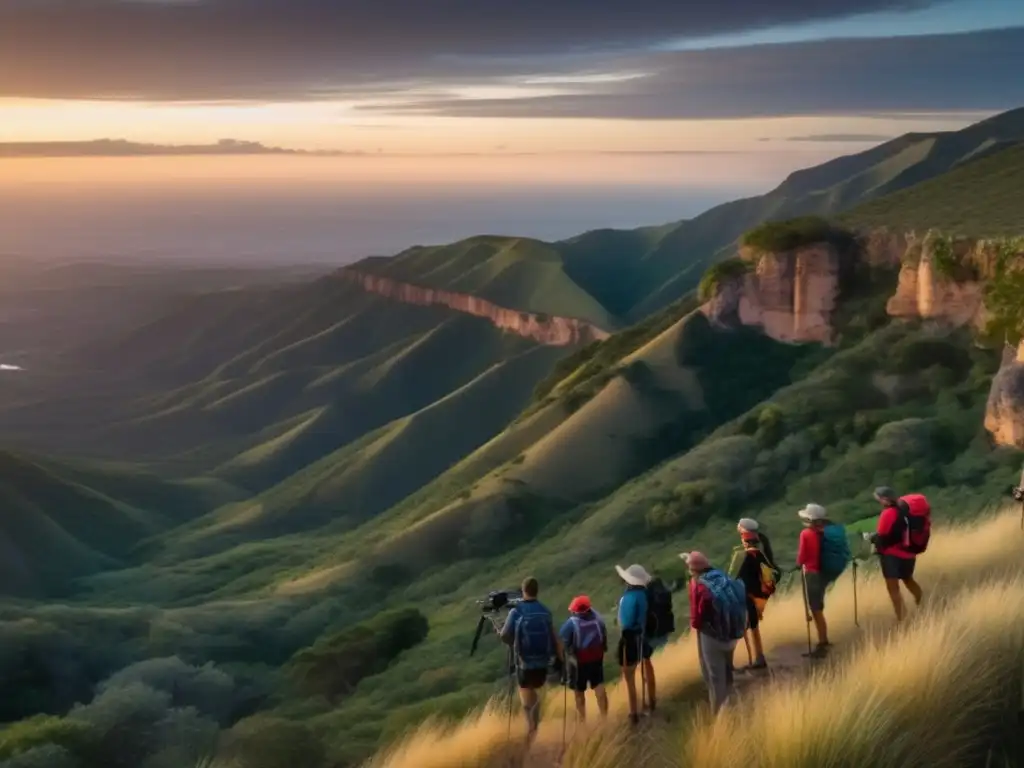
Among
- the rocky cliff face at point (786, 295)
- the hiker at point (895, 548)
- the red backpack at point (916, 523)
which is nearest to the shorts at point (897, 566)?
the hiker at point (895, 548)

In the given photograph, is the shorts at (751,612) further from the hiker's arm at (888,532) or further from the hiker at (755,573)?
the hiker's arm at (888,532)

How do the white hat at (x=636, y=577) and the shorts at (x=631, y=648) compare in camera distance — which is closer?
the white hat at (x=636, y=577)

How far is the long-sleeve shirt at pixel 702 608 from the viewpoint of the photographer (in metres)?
10.8

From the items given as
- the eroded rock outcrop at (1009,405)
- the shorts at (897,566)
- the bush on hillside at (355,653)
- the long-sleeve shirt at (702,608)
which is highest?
the long-sleeve shirt at (702,608)

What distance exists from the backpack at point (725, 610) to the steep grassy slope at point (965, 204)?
46.2 m

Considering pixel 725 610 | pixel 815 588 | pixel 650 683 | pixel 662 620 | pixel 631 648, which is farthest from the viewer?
pixel 815 588

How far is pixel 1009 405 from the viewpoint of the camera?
128 feet

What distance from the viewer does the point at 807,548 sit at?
12.5 metres

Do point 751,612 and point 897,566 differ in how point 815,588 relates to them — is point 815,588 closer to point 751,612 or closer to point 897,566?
point 751,612

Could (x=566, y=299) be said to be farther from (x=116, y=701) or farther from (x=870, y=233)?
(x=116, y=701)

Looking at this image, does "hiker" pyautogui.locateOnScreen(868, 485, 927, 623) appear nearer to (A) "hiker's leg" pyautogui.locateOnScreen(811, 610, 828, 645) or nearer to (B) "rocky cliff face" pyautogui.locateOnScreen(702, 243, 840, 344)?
(A) "hiker's leg" pyautogui.locateOnScreen(811, 610, 828, 645)

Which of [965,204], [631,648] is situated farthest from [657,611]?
[965,204]

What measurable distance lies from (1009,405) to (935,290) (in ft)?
51.9

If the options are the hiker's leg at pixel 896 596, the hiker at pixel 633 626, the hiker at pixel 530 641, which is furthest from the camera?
the hiker's leg at pixel 896 596
